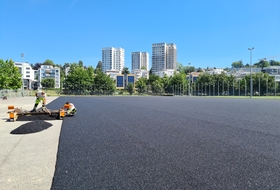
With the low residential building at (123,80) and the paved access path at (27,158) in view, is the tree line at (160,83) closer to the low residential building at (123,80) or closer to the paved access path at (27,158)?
the low residential building at (123,80)

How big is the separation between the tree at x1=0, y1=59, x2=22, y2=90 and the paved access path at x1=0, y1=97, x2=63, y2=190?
46.1 m

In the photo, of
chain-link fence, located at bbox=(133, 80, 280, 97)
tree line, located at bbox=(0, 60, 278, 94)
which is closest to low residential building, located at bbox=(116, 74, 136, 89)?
tree line, located at bbox=(0, 60, 278, 94)

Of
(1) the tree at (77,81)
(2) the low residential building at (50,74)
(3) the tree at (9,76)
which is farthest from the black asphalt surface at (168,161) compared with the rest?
(2) the low residential building at (50,74)

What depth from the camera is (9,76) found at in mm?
50938

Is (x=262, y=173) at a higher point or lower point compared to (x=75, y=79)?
lower

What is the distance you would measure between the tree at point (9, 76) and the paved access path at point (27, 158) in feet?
151

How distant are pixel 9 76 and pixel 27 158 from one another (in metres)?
53.6

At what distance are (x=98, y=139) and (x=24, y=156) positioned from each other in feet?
6.51

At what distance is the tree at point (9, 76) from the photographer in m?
47.4

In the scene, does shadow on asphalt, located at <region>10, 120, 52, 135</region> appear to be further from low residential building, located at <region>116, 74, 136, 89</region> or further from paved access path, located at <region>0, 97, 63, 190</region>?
low residential building, located at <region>116, 74, 136, 89</region>

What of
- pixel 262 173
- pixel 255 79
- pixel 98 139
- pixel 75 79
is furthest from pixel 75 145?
pixel 75 79

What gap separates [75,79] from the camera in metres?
80.3

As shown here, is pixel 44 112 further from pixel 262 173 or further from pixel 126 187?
pixel 262 173

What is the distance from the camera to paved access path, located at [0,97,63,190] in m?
3.58
